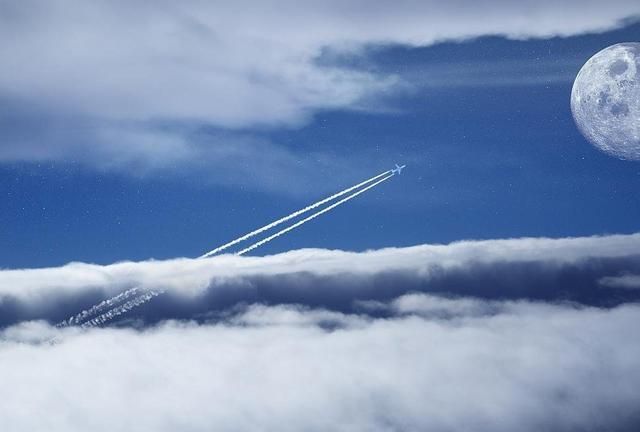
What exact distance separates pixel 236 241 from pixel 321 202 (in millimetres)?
22842

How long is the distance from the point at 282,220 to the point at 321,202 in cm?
1057

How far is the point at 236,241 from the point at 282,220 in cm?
1285

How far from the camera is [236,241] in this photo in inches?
5965

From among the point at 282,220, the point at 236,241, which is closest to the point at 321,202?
the point at 282,220

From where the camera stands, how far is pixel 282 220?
156750mm

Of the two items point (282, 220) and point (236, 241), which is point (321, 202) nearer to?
point (282, 220)

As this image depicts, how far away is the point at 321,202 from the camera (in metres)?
156
